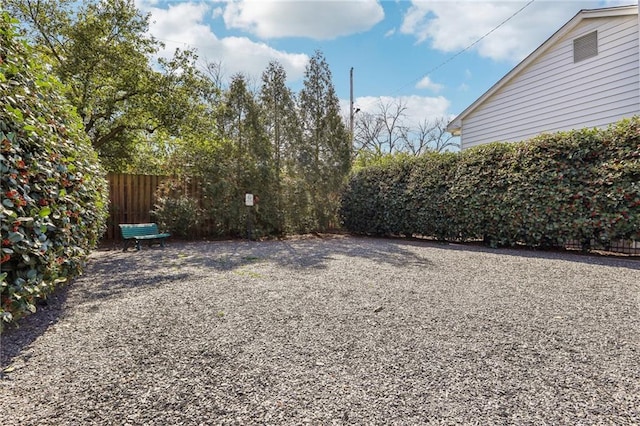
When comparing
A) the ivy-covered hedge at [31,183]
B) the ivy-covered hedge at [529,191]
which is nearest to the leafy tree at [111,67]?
the ivy-covered hedge at [529,191]

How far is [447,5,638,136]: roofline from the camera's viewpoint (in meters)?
6.86

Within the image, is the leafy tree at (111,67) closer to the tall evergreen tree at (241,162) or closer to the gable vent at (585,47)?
the tall evergreen tree at (241,162)

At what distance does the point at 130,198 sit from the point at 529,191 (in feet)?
29.6

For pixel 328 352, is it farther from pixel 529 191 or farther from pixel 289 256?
pixel 529 191

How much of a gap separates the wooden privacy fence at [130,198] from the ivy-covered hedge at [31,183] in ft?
19.3

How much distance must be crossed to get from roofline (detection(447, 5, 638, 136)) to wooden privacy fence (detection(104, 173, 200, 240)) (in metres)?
8.39

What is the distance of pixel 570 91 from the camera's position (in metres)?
7.82

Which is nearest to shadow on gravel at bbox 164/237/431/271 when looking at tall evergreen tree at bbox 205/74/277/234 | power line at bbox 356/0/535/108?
tall evergreen tree at bbox 205/74/277/234

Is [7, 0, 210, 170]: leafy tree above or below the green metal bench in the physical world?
above

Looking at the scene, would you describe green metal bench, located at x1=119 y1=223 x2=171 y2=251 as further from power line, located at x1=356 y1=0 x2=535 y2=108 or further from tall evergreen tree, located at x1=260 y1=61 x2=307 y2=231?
power line, located at x1=356 y1=0 x2=535 y2=108

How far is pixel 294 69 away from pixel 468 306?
884cm

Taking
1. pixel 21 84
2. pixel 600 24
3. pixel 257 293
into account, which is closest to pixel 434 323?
pixel 257 293

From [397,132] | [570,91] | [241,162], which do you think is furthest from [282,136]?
[397,132]

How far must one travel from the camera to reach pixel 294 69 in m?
9.86
